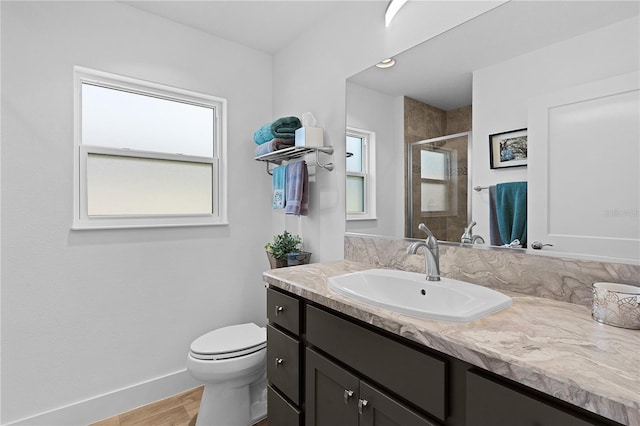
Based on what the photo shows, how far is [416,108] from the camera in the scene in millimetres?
1544

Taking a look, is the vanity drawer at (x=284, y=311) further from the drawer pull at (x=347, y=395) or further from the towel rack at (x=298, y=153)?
the towel rack at (x=298, y=153)

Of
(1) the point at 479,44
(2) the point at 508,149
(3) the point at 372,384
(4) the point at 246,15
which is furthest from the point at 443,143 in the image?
(4) the point at 246,15

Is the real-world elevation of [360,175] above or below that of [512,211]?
above

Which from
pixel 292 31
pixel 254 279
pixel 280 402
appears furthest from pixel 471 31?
pixel 254 279

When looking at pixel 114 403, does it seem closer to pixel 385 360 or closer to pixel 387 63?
pixel 385 360

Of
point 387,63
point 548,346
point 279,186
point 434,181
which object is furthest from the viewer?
point 279,186

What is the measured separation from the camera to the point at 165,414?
195cm

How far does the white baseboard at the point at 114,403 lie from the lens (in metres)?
1.75

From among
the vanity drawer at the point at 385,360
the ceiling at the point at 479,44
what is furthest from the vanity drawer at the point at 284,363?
the ceiling at the point at 479,44

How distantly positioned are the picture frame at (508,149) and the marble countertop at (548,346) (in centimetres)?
49

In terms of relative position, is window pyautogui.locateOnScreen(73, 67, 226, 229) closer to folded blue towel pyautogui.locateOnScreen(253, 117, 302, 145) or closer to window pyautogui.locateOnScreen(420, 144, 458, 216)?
folded blue towel pyautogui.locateOnScreen(253, 117, 302, 145)

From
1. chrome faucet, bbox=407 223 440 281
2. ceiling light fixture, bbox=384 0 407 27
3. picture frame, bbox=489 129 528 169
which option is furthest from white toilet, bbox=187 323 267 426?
ceiling light fixture, bbox=384 0 407 27

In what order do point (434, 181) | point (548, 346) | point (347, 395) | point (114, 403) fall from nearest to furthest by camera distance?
1. point (548, 346)
2. point (347, 395)
3. point (434, 181)
4. point (114, 403)

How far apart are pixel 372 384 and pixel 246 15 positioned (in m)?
2.15
